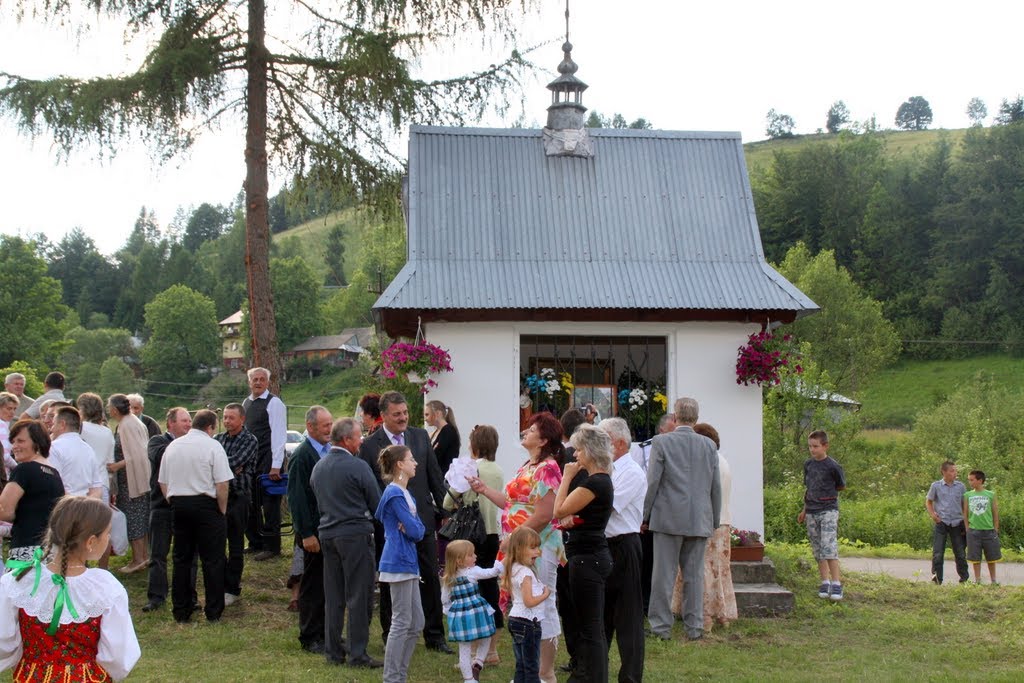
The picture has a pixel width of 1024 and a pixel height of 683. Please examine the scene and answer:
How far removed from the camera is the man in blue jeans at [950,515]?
1241cm

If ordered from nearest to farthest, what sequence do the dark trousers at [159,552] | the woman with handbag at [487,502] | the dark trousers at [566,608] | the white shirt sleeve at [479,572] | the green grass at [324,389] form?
the white shirt sleeve at [479,572] → the dark trousers at [566,608] → the woman with handbag at [487,502] → the dark trousers at [159,552] → the green grass at [324,389]

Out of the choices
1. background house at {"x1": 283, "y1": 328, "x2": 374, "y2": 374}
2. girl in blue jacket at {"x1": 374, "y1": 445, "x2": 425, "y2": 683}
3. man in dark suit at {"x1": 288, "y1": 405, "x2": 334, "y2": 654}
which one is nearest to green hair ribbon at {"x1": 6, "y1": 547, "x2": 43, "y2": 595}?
girl in blue jacket at {"x1": 374, "y1": 445, "x2": 425, "y2": 683}

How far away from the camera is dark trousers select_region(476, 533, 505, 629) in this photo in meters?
7.76

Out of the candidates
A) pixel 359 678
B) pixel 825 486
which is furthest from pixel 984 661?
pixel 359 678

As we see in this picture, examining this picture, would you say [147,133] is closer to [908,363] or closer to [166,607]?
[166,607]

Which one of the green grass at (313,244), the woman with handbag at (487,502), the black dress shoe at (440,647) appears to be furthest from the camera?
the green grass at (313,244)

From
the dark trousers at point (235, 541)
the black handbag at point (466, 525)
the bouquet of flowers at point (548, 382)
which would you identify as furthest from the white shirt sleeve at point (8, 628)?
the bouquet of flowers at point (548, 382)

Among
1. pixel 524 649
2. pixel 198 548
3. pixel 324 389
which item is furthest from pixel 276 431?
pixel 324 389

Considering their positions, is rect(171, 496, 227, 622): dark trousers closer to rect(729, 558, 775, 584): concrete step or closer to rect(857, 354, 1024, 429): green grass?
rect(729, 558, 775, 584): concrete step

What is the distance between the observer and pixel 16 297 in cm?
5062

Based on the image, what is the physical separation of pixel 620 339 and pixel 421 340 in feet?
7.34

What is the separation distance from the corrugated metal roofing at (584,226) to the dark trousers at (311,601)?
3.80 meters

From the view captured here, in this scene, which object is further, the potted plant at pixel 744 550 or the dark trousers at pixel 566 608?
the potted plant at pixel 744 550

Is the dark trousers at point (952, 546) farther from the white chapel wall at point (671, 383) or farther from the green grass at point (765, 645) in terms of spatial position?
the white chapel wall at point (671, 383)
